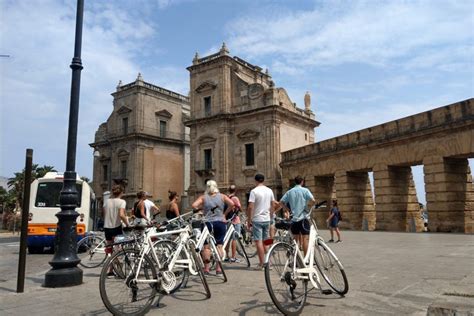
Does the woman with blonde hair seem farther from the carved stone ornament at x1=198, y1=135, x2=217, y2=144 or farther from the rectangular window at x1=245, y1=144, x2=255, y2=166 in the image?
the carved stone ornament at x1=198, y1=135, x2=217, y2=144

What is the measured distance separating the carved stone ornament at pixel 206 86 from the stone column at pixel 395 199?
20.1 m

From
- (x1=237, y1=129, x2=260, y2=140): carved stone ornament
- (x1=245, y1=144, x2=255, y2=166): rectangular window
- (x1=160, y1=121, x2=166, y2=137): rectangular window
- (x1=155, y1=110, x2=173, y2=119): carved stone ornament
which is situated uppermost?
(x1=155, y1=110, x2=173, y2=119): carved stone ornament

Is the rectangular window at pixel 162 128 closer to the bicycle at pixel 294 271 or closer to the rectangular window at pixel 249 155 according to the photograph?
the rectangular window at pixel 249 155

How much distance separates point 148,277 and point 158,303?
0.52 m

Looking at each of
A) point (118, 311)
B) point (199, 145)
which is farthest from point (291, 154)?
point (118, 311)

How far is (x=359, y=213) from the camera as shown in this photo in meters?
21.4

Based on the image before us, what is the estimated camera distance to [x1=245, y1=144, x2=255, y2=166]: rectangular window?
3331 cm

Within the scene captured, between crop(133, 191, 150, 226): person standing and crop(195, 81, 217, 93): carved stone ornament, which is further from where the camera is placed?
crop(195, 81, 217, 93): carved stone ornament

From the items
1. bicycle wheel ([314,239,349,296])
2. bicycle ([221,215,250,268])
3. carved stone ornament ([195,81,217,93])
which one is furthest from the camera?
carved stone ornament ([195,81,217,93])

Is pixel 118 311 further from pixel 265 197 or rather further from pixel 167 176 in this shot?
pixel 167 176

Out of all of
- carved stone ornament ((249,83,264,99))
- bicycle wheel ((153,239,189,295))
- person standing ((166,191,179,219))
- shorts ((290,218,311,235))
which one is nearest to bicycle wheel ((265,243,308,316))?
shorts ((290,218,311,235))

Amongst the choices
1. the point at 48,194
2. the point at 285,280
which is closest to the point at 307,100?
the point at 48,194

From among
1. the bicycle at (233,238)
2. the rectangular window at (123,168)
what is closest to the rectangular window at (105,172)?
the rectangular window at (123,168)

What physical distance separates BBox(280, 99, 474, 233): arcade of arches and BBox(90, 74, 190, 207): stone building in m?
21.8
